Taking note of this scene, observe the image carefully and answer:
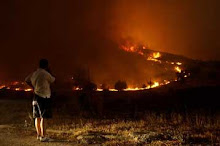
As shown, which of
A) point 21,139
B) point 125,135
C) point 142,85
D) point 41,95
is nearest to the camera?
point 41,95

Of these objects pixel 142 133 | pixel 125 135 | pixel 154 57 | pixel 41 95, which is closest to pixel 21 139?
pixel 41 95

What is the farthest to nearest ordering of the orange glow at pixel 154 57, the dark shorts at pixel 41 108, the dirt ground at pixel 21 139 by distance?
the orange glow at pixel 154 57, the dark shorts at pixel 41 108, the dirt ground at pixel 21 139

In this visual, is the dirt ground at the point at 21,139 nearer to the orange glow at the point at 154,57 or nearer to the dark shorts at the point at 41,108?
the dark shorts at the point at 41,108

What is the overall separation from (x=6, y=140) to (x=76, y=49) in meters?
53.9

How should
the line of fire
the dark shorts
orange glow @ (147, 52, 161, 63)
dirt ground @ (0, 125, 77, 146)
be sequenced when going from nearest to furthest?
dirt ground @ (0, 125, 77, 146) < the dark shorts < the line of fire < orange glow @ (147, 52, 161, 63)

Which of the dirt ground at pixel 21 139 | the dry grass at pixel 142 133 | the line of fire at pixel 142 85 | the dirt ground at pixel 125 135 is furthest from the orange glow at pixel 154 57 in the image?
the dirt ground at pixel 21 139

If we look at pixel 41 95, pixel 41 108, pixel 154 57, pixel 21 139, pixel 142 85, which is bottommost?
pixel 21 139

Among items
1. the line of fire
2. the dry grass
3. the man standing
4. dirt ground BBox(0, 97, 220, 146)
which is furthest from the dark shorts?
the line of fire

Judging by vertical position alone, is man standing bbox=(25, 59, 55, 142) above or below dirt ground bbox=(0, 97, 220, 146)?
above

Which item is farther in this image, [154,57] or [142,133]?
[154,57]

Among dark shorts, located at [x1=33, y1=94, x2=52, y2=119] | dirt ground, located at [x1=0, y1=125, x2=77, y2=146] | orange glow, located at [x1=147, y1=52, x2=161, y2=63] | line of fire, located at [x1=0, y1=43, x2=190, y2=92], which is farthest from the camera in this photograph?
orange glow, located at [x1=147, y1=52, x2=161, y2=63]

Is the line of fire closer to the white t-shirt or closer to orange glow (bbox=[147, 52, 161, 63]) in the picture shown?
orange glow (bbox=[147, 52, 161, 63])

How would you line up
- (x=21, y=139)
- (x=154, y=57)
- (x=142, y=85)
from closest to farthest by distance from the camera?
(x=21, y=139)
(x=142, y=85)
(x=154, y=57)

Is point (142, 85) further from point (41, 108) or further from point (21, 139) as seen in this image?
point (41, 108)
